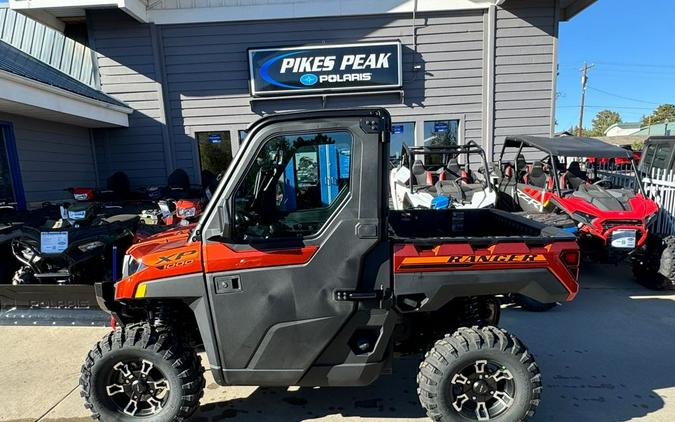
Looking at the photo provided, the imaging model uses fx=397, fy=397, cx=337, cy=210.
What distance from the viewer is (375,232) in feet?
7.73

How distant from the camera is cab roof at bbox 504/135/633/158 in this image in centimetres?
550

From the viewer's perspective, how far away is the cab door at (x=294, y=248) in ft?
7.71

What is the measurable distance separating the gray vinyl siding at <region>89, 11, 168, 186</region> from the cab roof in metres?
8.10

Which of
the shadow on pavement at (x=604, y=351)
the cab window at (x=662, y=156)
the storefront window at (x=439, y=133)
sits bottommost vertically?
the shadow on pavement at (x=604, y=351)

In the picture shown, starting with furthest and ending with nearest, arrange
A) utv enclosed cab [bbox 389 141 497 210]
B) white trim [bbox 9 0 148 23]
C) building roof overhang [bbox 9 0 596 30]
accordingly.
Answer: building roof overhang [bbox 9 0 596 30]
white trim [bbox 9 0 148 23]
utv enclosed cab [bbox 389 141 497 210]

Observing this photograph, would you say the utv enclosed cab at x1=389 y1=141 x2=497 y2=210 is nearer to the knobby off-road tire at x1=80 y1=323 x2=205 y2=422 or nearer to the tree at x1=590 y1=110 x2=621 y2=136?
the knobby off-road tire at x1=80 y1=323 x2=205 y2=422

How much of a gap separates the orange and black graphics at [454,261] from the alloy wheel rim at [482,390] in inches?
25.1

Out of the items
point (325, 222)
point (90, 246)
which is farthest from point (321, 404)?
point (90, 246)

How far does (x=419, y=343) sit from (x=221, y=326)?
1.46m

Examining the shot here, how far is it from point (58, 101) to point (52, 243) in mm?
3817

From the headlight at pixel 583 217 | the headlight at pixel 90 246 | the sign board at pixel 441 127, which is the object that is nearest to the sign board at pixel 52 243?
the headlight at pixel 90 246

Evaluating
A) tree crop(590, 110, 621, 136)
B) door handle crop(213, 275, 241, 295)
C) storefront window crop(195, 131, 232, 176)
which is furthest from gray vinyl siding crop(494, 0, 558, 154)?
tree crop(590, 110, 621, 136)

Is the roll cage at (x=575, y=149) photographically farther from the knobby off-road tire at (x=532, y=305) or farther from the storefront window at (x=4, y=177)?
the storefront window at (x=4, y=177)

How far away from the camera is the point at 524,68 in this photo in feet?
30.3
